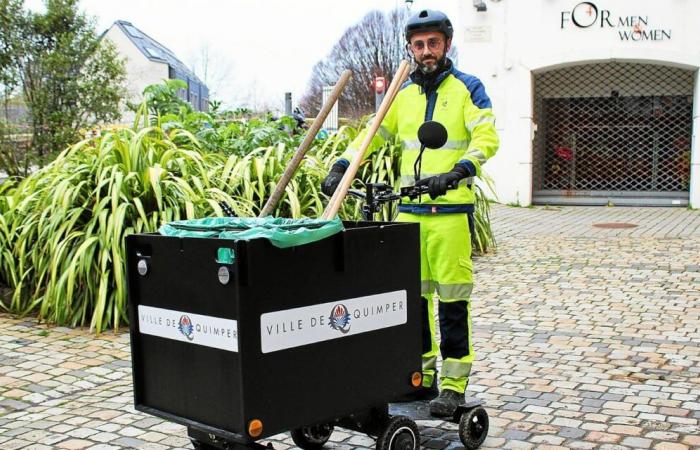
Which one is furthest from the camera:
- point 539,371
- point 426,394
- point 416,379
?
point 539,371

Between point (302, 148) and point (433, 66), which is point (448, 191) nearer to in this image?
point (433, 66)

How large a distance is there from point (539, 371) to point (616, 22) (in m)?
11.7

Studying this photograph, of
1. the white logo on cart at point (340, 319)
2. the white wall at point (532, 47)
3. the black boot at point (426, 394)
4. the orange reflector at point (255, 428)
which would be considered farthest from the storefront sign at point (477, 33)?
the orange reflector at point (255, 428)

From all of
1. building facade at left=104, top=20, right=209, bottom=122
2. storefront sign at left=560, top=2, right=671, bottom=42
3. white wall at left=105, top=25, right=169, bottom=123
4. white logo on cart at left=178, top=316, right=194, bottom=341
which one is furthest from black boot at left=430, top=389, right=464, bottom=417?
building facade at left=104, top=20, right=209, bottom=122

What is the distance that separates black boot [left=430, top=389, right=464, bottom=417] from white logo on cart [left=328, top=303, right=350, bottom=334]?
96 cm

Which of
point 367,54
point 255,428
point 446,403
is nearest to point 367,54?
point 367,54

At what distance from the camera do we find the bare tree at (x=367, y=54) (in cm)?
4844

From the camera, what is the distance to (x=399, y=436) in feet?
12.1

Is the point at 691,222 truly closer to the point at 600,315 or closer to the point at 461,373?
the point at 600,315

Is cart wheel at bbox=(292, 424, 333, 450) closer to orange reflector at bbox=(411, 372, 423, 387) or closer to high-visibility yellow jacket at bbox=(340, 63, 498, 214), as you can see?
orange reflector at bbox=(411, 372, 423, 387)

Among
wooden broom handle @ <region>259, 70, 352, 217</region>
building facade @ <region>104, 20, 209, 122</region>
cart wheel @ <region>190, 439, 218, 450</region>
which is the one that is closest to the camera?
cart wheel @ <region>190, 439, 218, 450</region>

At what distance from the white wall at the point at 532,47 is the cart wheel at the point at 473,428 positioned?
1252 centimetres

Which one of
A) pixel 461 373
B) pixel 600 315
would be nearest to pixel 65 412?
pixel 461 373

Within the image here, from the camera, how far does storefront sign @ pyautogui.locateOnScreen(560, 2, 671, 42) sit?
15430 mm
